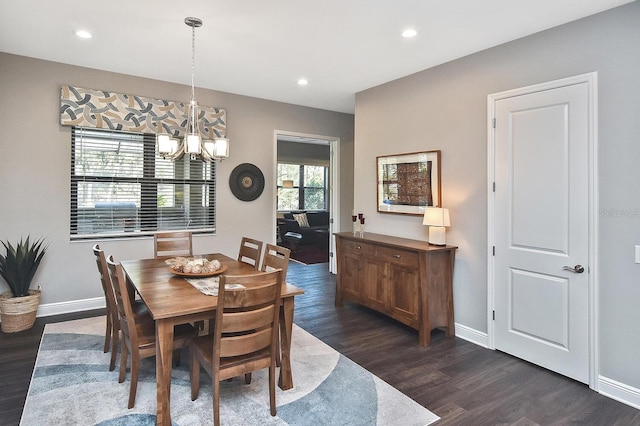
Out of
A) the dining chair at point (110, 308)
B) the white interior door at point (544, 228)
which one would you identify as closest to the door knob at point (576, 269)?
the white interior door at point (544, 228)

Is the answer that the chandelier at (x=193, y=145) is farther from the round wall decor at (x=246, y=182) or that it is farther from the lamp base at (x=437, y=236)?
the lamp base at (x=437, y=236)

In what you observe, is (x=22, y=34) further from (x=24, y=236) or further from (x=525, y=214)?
(x=525, y=214)

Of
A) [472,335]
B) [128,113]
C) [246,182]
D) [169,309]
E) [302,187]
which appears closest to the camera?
[169,309]

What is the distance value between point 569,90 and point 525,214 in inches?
39.2

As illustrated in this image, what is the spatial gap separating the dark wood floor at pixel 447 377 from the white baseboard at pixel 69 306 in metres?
0.11

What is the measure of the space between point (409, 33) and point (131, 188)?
349cm

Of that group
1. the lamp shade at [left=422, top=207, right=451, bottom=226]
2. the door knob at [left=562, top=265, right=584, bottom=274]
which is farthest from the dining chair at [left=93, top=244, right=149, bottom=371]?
the door knob at [left=562, top=265, right=584, bottom=274]

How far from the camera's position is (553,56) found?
2859 mm

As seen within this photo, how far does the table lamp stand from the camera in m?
3.51

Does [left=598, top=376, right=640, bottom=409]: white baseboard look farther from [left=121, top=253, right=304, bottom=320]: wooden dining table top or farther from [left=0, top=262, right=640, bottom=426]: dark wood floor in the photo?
[left=121, top=253, right=304, bottom=320]: wooden dining table top

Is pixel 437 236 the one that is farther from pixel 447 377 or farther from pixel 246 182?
pixel 246 182

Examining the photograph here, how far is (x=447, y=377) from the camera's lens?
2760 mm

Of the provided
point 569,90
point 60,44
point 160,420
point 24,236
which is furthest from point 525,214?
point 24,236

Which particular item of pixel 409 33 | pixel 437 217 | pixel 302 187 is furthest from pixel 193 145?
pixel 302 187
